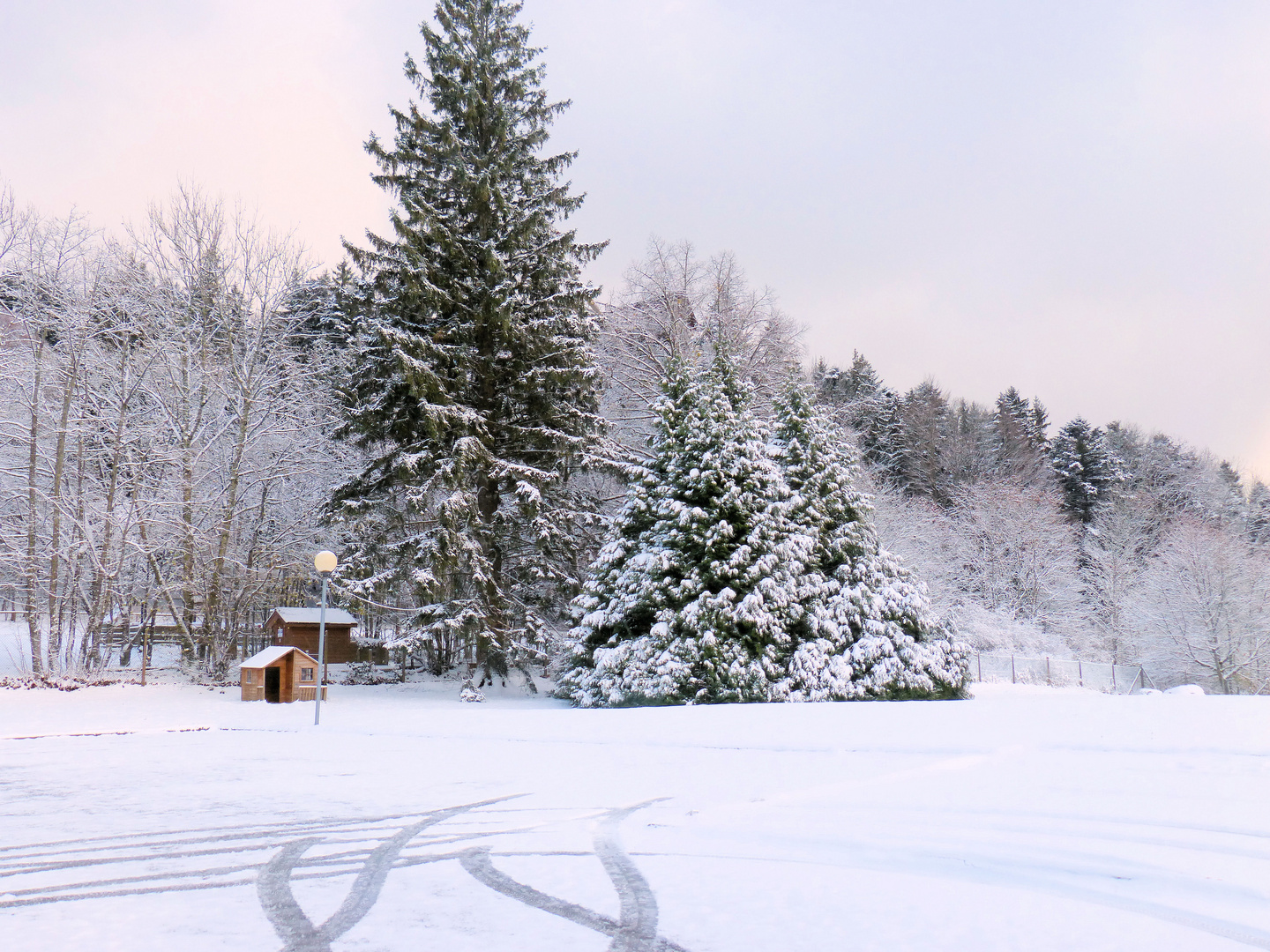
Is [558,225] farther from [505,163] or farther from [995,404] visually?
[995,404]

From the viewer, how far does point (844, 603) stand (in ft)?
55.0

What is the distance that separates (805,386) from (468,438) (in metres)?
8.40

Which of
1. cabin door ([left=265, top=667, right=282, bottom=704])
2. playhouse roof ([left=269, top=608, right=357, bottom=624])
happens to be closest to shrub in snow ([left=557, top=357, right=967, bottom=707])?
cabin door ([left=265, top=667, right=282, bottom=704])

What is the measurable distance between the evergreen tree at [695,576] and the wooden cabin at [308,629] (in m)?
11.7

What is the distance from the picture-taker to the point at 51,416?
2106 cm

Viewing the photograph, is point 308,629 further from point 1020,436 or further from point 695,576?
point 1020,436

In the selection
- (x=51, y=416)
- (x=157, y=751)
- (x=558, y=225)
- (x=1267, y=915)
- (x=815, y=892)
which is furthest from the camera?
(x=558, y=225)

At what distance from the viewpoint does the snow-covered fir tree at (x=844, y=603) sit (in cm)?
1596

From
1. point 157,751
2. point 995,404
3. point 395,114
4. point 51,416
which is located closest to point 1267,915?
point 157,751

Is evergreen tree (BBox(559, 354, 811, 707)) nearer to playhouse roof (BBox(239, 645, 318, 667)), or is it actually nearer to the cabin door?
playhouse roof (BBox(239, 645, 318, 667))

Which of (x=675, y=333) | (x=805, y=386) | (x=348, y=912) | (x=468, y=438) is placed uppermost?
(x=675, y=333)

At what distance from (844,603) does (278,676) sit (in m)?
13.0

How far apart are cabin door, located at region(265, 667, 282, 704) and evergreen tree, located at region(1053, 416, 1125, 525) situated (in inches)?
1888

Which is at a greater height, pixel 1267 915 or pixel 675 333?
pixel 675 333
